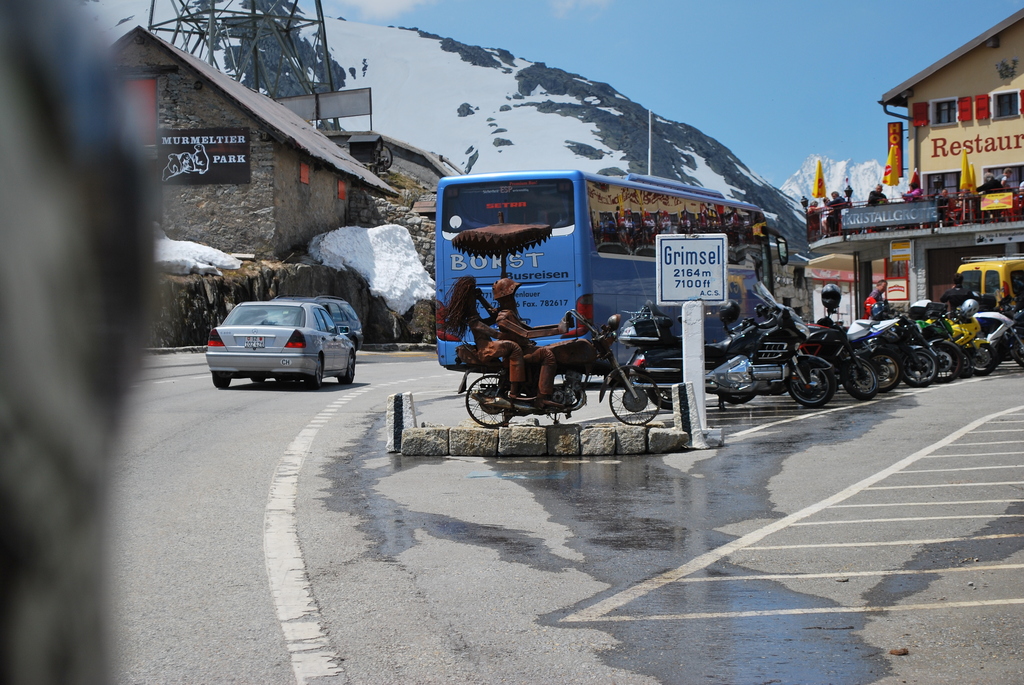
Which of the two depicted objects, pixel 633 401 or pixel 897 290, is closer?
pixel 633 401

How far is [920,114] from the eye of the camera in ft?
135

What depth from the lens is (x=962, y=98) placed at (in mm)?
39969

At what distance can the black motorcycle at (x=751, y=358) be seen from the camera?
13742 millimetres

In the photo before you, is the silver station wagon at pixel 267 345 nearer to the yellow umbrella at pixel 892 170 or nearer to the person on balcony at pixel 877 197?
the person on balcony at pixel 877 197

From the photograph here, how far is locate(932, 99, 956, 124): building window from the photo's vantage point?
40438mm

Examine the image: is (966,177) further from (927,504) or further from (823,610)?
(823,610)

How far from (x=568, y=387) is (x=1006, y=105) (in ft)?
113

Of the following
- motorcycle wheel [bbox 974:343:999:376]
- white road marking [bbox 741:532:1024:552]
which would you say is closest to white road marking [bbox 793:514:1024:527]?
white road marking [bbox 741:532:1024:552]

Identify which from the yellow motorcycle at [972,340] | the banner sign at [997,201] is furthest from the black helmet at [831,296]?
the banner sign at [997,201]

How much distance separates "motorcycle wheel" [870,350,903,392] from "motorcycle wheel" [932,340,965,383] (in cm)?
161

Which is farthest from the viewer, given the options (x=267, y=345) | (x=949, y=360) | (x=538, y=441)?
(x=267, y=345)

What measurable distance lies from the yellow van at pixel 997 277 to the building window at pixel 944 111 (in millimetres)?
18511

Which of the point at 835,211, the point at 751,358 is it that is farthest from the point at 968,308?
the point at 835,211

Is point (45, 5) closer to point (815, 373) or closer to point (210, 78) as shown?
point (815, 373)
